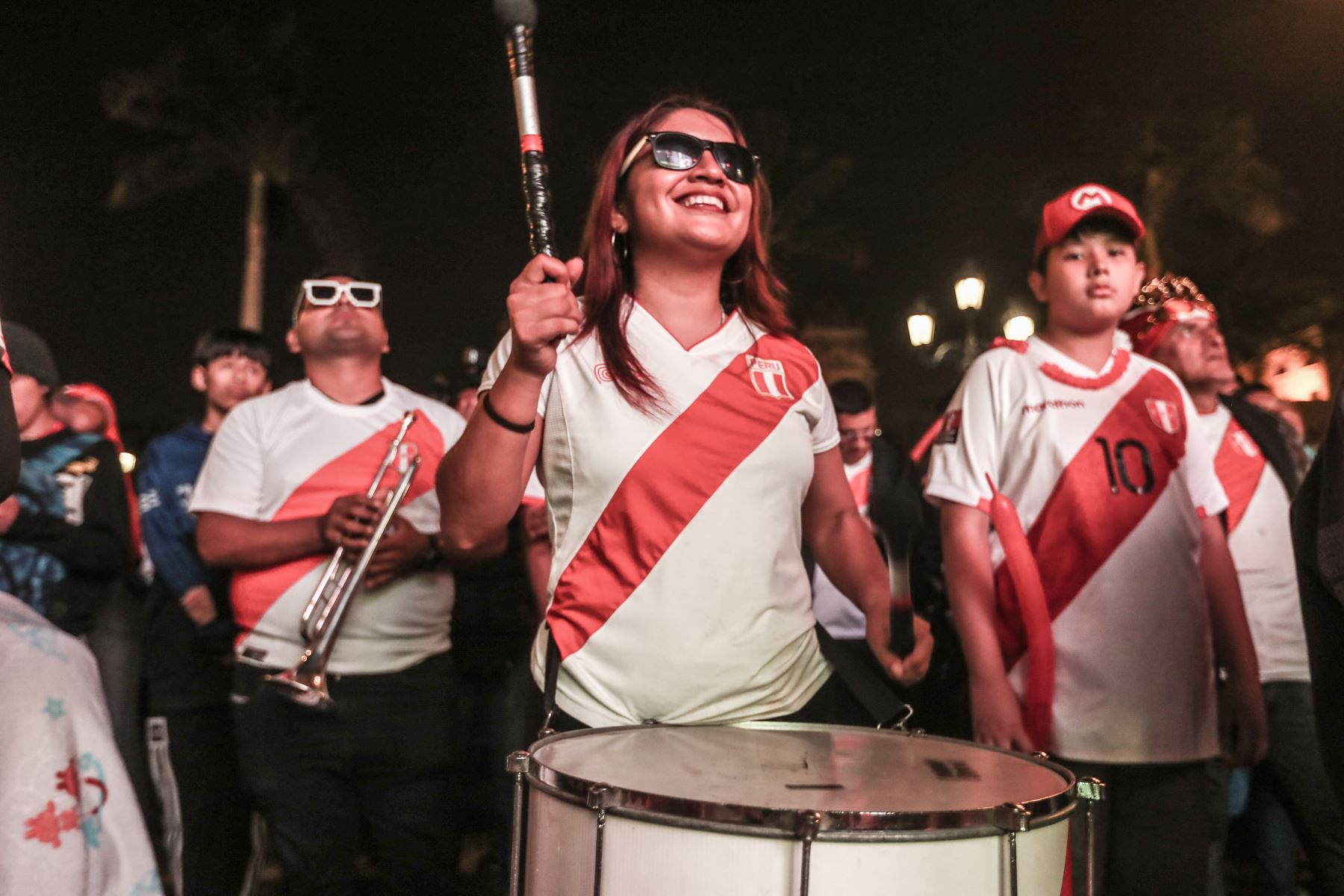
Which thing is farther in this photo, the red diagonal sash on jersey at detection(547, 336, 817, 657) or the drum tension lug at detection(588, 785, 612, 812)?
the red diagonal sash on jersey at detection(547, 336, 817, 657)

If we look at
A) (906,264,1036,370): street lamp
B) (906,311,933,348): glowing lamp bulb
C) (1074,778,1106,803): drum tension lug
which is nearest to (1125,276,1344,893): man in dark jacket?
(1074,778,1106,803): drum tension lug

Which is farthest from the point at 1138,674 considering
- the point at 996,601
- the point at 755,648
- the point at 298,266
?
the point at 298,266

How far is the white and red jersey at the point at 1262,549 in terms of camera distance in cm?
458

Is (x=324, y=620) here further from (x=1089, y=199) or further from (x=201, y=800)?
A: (x=1089, y=199)

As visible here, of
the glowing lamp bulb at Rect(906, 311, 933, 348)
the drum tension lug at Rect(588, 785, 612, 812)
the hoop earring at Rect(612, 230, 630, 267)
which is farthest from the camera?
the glowing lamp bulb at Rect(906, 311, 933, 348)

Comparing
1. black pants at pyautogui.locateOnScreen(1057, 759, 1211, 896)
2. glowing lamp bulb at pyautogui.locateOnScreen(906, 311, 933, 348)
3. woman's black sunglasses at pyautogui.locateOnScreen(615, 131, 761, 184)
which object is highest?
glowing lamp bulb at pyautogui.locateOnScreen(906, 311, 933, 348)

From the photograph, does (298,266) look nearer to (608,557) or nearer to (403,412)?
(403,412)

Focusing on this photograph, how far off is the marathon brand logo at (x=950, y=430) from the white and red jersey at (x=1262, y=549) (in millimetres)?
1471

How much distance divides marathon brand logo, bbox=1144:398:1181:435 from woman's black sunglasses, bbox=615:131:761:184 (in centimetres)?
156

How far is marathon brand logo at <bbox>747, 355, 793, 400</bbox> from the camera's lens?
8.54ft

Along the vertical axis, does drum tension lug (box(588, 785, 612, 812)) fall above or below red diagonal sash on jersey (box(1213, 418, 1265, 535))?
below

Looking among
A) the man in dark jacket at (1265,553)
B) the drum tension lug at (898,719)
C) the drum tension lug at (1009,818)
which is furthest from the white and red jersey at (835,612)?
the drum tension lug at (1009,818)

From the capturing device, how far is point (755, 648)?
244 centimetres

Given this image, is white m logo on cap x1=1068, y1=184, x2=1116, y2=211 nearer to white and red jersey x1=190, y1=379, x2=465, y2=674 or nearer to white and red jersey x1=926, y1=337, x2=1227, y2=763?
white and red jersey x1=926, y1=337, x2=1227, y2=763
